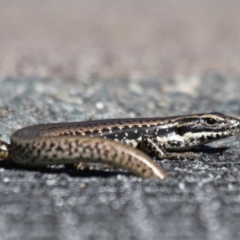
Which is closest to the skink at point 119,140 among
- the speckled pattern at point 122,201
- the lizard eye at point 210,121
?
the lizard eye at point 210,121

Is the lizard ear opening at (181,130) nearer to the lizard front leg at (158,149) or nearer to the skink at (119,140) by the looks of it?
the skink at (119,140)

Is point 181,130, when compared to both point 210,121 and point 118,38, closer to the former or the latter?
point 210,121

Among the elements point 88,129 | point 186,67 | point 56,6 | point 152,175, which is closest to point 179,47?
point 186,67

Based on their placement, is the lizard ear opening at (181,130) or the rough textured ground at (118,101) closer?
the rough textured ground at (118,101)

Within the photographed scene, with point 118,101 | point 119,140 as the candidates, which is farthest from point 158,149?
point 118,101

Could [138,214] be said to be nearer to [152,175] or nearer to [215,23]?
[152,175]

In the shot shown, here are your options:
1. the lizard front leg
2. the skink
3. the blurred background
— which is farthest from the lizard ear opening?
the blurred background
